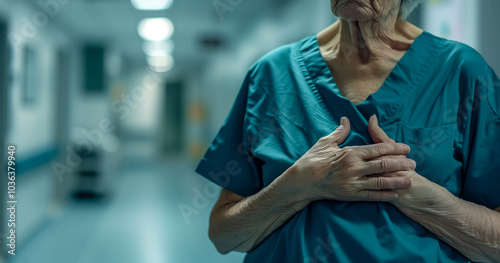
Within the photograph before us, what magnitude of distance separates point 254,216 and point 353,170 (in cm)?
30

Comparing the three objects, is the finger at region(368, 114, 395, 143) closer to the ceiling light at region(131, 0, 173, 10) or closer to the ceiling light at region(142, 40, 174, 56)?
the ceiling light at region(131, 0, 173, 10)

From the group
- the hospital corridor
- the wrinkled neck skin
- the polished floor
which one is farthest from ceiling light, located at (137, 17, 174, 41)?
the wrinkled neck skin

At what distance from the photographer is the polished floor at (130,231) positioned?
14.9 feet

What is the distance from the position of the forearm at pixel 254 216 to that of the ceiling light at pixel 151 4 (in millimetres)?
4994

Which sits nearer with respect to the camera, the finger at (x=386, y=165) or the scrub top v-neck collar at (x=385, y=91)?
the finger at (x=386, y=165)

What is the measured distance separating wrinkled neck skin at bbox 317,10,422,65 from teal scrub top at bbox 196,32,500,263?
4 cm

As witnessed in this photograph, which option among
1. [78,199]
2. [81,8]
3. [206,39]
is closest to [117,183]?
[78,199]

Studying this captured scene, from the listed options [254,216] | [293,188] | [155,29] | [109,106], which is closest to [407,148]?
[293,188]

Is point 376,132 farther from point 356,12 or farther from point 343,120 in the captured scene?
point 356,12

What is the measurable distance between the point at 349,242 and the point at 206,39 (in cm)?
826

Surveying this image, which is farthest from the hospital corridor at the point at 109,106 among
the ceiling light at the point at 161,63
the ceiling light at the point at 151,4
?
the ceiling light at the point at 161,63

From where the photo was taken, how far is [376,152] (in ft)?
2.90

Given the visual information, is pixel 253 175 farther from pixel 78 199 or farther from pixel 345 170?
pixel 78 199

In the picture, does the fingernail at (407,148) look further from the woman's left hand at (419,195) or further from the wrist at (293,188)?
the wrist at (293,188)
